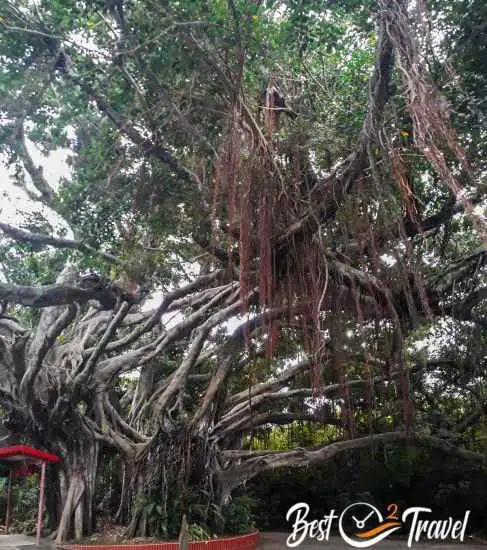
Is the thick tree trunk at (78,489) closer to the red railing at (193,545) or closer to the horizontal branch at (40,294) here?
the red railing at (193,545)

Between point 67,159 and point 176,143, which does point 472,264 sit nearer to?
point 176,143

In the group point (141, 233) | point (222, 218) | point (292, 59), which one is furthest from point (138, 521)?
point (292, 59)

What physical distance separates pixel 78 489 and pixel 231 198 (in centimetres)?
562

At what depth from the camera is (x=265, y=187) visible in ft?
13.1

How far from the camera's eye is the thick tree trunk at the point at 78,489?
7.56 meters

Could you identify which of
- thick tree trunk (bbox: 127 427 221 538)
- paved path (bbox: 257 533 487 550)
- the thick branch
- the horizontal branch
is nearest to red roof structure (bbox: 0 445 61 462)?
thick tree trunk (bbox: 127 427 221 538)

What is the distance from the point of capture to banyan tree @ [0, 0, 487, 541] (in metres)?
4.03

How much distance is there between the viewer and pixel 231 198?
364cm

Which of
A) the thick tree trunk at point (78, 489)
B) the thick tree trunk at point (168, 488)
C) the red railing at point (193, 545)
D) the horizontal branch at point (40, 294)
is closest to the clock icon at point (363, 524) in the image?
the red railing at point (193, 545)

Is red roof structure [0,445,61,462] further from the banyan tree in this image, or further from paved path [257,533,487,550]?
paved path [257,533,487,550]

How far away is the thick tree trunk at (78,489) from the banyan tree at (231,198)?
0.08 feet

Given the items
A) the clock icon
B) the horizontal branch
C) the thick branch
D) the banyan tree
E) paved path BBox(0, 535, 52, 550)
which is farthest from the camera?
the clock icon

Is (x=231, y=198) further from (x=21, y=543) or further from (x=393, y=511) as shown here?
(x=393, y=511)

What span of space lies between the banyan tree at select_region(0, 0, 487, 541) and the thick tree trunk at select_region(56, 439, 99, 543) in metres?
0.03
